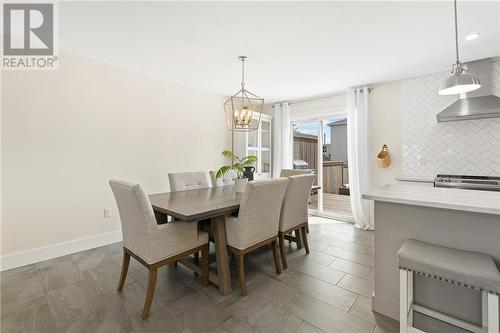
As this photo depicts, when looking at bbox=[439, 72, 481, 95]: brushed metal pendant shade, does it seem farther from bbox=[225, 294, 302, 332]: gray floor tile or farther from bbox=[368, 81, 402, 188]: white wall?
bbox=[368, 81, 402, 188]: white wall

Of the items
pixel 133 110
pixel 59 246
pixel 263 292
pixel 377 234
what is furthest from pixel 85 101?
pixel 377 234

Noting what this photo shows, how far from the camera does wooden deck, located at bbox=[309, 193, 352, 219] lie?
4428 millimetres

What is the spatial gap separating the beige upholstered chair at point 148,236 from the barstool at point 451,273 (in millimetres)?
1543

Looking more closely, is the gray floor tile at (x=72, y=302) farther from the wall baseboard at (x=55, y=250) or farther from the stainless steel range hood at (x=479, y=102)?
the stainless steel range hood at (x=479, y=102)

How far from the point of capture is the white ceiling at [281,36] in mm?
1883

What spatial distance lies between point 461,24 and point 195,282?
11.6ft

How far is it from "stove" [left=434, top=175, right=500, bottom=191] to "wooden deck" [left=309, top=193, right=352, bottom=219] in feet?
5.40

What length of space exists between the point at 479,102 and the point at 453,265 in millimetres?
2710

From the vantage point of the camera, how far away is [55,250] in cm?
262

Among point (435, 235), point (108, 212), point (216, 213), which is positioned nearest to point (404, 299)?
point (435, 235)

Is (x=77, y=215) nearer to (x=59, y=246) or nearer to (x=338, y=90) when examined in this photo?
(x=59, y=246)

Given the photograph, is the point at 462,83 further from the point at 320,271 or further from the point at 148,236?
the point at 148,236

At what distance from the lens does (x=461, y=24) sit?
6.77 ft

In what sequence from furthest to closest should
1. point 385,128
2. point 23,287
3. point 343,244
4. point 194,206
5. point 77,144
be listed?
point 385,128, point 343,244, point 77,144, point 23,287, point 194,206
